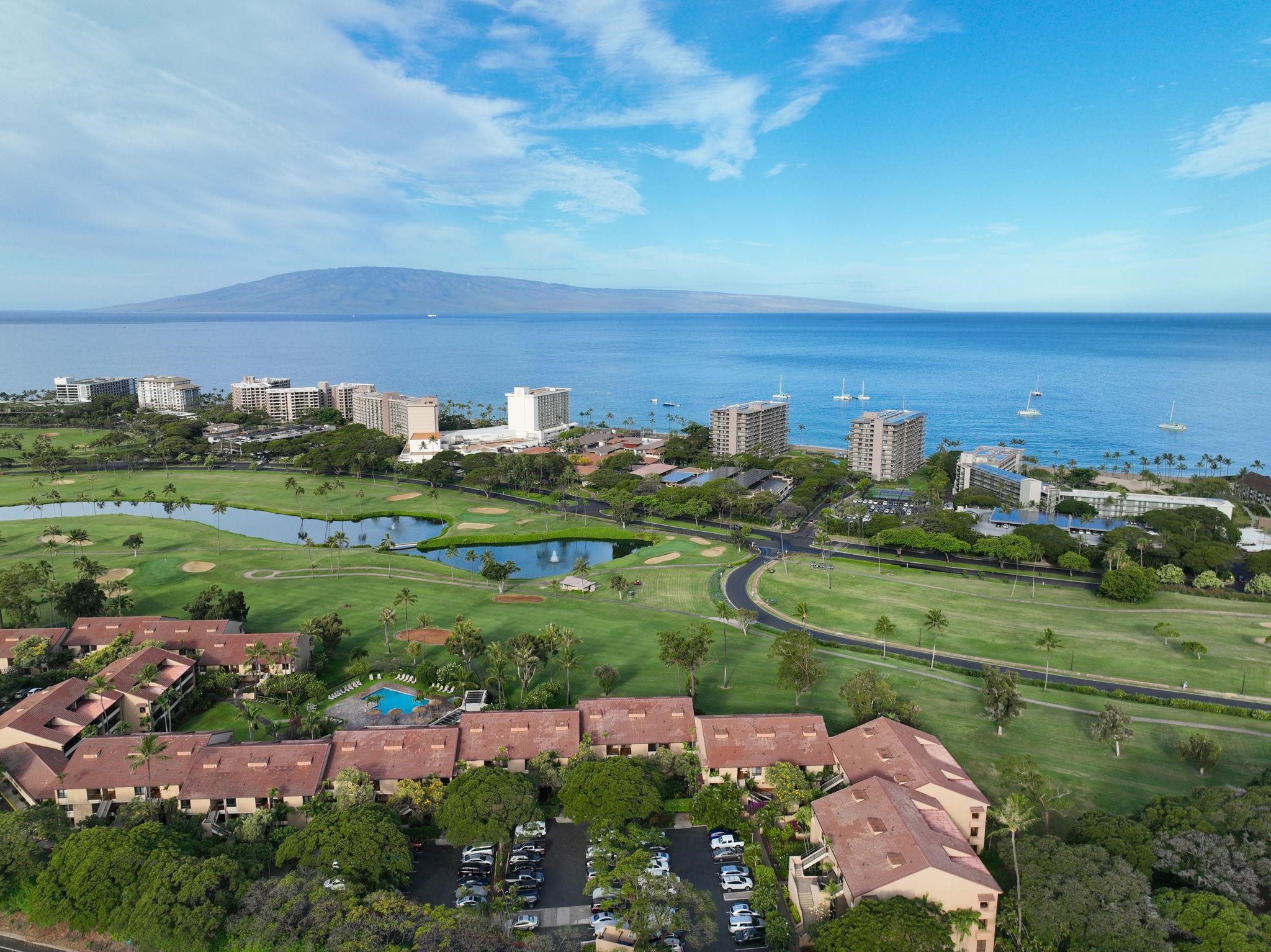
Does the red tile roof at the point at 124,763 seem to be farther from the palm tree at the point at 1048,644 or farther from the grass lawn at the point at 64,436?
the grass lawn at the point at 64,436

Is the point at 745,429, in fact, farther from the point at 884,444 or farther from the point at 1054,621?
the point at 1054,621

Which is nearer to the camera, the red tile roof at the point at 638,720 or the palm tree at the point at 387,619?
the red tile roof at the point at 638,720

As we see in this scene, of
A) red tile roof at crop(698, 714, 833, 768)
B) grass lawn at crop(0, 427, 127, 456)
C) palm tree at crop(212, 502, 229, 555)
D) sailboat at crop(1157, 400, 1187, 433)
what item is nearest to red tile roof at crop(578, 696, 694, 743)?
red tile roof at crop(698, 714, 833, 768)

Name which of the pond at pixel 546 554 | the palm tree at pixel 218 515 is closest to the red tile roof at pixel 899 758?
the pond at pixel 546 554

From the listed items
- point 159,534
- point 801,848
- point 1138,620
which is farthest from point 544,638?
point 159,534

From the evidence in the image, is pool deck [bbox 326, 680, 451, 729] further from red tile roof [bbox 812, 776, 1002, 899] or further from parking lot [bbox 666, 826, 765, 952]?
red tile roof [bbox 812, 776, 1002, 899]

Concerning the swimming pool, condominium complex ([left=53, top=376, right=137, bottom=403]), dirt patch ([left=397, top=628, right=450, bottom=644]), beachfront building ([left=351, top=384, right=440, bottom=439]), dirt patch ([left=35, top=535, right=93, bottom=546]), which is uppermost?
condominium complex ([left=53, top=376, right=137, bottom=403])

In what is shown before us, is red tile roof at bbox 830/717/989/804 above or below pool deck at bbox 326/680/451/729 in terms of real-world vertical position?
above
